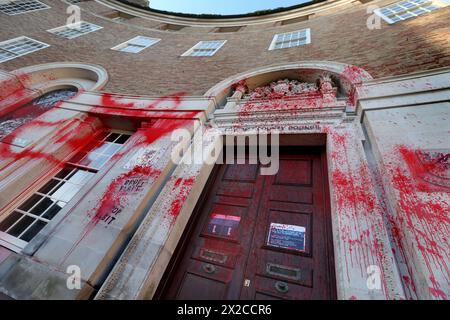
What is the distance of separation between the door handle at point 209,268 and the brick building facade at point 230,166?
0.09ft

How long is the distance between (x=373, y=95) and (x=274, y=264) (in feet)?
9.28

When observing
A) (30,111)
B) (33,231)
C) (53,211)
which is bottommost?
(33,231)

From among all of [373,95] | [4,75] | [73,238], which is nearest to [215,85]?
[373,95]

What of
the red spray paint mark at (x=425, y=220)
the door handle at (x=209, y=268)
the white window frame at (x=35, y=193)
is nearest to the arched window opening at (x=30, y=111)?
the white window frame at (x=35, y=193)

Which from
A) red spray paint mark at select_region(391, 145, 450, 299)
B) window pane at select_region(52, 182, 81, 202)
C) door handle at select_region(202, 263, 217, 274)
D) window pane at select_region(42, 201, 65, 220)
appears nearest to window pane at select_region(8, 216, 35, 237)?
window pane at select_region(42, 201, 65, 220)

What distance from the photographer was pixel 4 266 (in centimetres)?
229

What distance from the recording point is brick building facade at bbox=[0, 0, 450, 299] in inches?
78.6

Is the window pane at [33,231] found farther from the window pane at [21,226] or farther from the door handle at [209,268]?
the door handle at [209,268]

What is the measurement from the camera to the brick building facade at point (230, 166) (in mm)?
1997

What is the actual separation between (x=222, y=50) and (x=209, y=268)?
7.13m

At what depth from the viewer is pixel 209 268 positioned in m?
2.49

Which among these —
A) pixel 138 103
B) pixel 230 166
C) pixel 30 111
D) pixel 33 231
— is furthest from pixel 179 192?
pixel 30 111

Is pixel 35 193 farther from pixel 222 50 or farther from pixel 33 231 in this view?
pixel 222 50

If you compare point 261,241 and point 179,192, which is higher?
point 179,192
